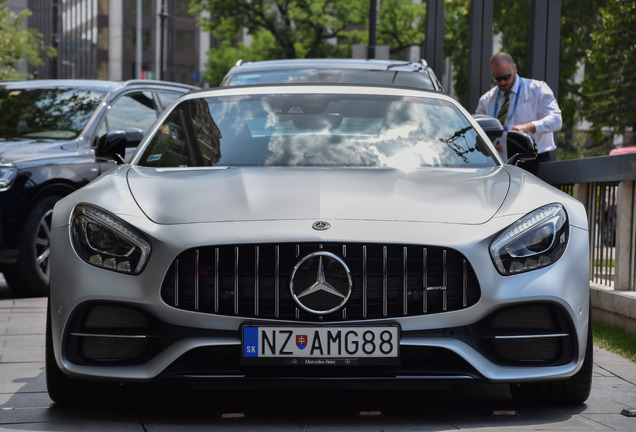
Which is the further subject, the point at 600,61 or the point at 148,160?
the point at 600,61

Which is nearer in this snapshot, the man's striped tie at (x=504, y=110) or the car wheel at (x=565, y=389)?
the car wheel at (x=565, y=389)

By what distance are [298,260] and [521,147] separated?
2.14 meters

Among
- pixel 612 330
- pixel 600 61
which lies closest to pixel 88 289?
pixel 612 330

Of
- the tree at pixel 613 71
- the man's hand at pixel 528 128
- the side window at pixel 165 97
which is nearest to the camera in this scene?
the man's hand at pixel 528 128

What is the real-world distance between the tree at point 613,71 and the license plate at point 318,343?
32.2 metres

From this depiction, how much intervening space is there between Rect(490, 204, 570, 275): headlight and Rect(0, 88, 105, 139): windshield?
20.0 ft

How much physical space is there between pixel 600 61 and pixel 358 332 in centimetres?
3366

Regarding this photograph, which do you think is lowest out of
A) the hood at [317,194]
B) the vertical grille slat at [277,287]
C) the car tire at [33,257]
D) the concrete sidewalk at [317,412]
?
the car tire at [33,257]

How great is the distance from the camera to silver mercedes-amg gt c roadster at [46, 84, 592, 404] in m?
4.41

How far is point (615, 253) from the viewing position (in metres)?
7.46

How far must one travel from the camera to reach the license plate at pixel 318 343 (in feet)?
14.4

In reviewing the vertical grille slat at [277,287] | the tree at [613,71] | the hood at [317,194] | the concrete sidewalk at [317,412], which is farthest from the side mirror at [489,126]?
the tree at [613,71]

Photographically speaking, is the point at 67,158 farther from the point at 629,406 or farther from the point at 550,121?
the point at 629,406

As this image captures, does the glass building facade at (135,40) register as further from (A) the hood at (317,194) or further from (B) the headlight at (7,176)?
(A) the hood at (317,194)
